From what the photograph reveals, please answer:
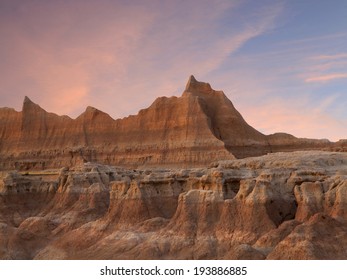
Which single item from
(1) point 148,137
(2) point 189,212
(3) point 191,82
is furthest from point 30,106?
(2) point 189,212

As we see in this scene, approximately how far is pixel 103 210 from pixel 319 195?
2191cm

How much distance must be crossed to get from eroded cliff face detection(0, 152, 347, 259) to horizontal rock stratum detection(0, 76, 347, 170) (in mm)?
35649

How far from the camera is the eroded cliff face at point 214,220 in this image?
104 ft

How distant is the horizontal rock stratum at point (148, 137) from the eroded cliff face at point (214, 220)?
117ft

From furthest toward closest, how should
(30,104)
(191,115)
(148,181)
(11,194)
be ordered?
(30,104)
(191,115)
(11,194)
(148,181)

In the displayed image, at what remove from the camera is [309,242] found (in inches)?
1158

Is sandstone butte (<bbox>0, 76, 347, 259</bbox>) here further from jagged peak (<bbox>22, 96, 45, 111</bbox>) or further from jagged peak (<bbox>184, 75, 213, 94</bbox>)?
jagged peak (<bbox>22, 96, 45, 111</bbox>)

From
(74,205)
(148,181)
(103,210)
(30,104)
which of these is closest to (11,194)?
(74,205)

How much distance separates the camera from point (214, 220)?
36531 millimetres

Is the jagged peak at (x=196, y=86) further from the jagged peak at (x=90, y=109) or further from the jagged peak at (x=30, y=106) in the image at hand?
the jagged peak at (x=30, y=106)

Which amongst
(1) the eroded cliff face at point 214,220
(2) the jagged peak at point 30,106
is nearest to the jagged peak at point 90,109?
(2) the jagged peak at point 30,106

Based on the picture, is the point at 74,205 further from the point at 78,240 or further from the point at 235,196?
the point at 235,196

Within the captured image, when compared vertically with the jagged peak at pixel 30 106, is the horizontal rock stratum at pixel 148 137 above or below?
below

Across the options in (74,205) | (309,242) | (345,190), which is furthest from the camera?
(74,205)
